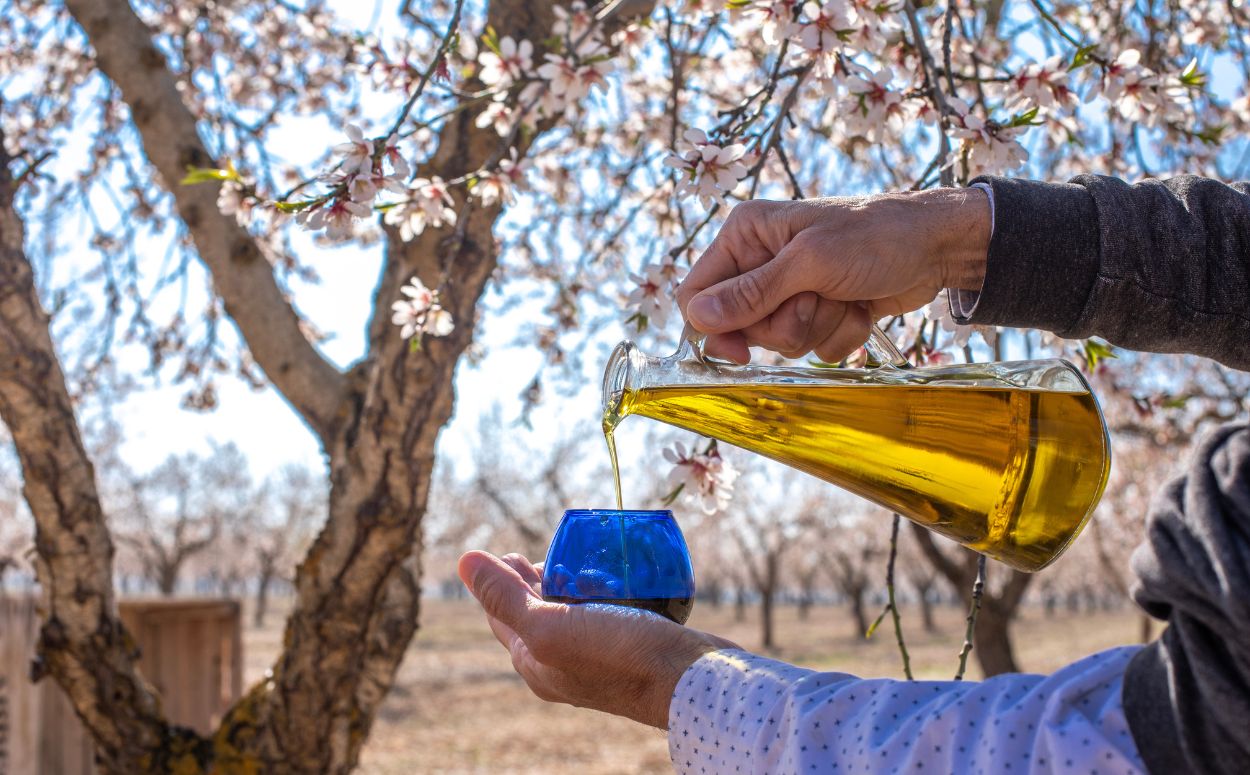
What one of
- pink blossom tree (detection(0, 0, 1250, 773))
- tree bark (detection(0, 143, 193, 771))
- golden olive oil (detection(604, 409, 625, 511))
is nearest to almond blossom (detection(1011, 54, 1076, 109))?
pink blossom tree (detection(0, 0, 1250, 773))

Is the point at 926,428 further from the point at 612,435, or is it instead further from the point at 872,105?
the point at 872,105

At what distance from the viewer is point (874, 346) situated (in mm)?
1146

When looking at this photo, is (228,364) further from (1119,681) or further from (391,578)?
(1119,681)

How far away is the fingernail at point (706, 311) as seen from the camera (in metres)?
1.03

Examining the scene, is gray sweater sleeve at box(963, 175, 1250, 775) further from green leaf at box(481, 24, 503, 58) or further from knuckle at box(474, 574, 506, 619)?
green leaf at box(481, 24, 503, 58)

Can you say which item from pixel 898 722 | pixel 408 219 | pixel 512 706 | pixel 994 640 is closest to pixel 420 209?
pixel 408 219

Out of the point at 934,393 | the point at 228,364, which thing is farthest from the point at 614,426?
the point at 228,364

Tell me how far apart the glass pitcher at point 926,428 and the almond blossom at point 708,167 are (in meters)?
0.58

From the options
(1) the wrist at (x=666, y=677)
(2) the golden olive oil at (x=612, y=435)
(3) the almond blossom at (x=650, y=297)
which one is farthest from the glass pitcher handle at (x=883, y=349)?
(3) the almond blossom at (x=650, y=297)

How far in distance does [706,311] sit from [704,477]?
0.82 meters

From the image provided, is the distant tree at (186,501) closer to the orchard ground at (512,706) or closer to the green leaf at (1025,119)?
the orchard ground at (512,706)

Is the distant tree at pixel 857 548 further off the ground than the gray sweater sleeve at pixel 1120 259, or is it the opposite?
the gray sweater sleeve at pixel 1120 259

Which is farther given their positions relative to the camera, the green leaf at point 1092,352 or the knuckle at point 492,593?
the green leaf at point 1092,352

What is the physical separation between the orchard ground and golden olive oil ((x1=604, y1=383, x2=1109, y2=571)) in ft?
1.19
